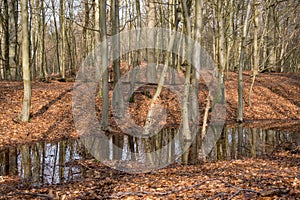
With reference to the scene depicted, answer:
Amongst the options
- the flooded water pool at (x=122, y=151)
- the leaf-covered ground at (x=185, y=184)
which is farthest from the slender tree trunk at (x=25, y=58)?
the leaf-covered ground at (x=185, y=184)

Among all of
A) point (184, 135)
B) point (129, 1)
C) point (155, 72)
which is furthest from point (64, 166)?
point (129, 1)

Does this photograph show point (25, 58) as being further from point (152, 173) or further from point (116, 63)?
point (152, 173)

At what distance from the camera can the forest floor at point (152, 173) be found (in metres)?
6.15

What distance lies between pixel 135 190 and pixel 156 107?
12.1 metres

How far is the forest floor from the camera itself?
20.2 feet

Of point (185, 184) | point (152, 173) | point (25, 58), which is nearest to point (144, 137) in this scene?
point (152, 173)

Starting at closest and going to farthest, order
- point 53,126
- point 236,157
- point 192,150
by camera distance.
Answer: point 236,157 < point 192,150 < point 53,126

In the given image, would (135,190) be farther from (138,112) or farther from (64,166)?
(138,112)

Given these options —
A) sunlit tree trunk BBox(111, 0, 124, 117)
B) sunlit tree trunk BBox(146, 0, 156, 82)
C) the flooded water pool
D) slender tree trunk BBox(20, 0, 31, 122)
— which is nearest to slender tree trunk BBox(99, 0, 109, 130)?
the flooded water pool

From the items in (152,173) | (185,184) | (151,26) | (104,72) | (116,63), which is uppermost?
(151,26)

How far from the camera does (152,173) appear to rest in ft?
27.7

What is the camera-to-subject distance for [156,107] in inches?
730

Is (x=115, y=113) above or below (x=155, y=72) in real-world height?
below

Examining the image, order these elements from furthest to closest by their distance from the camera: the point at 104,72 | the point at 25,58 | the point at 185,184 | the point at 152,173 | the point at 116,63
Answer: the point at 116,63 → the point at 104,72 → the point at 25,58 → the point at 152,173 → the point at 185,184
